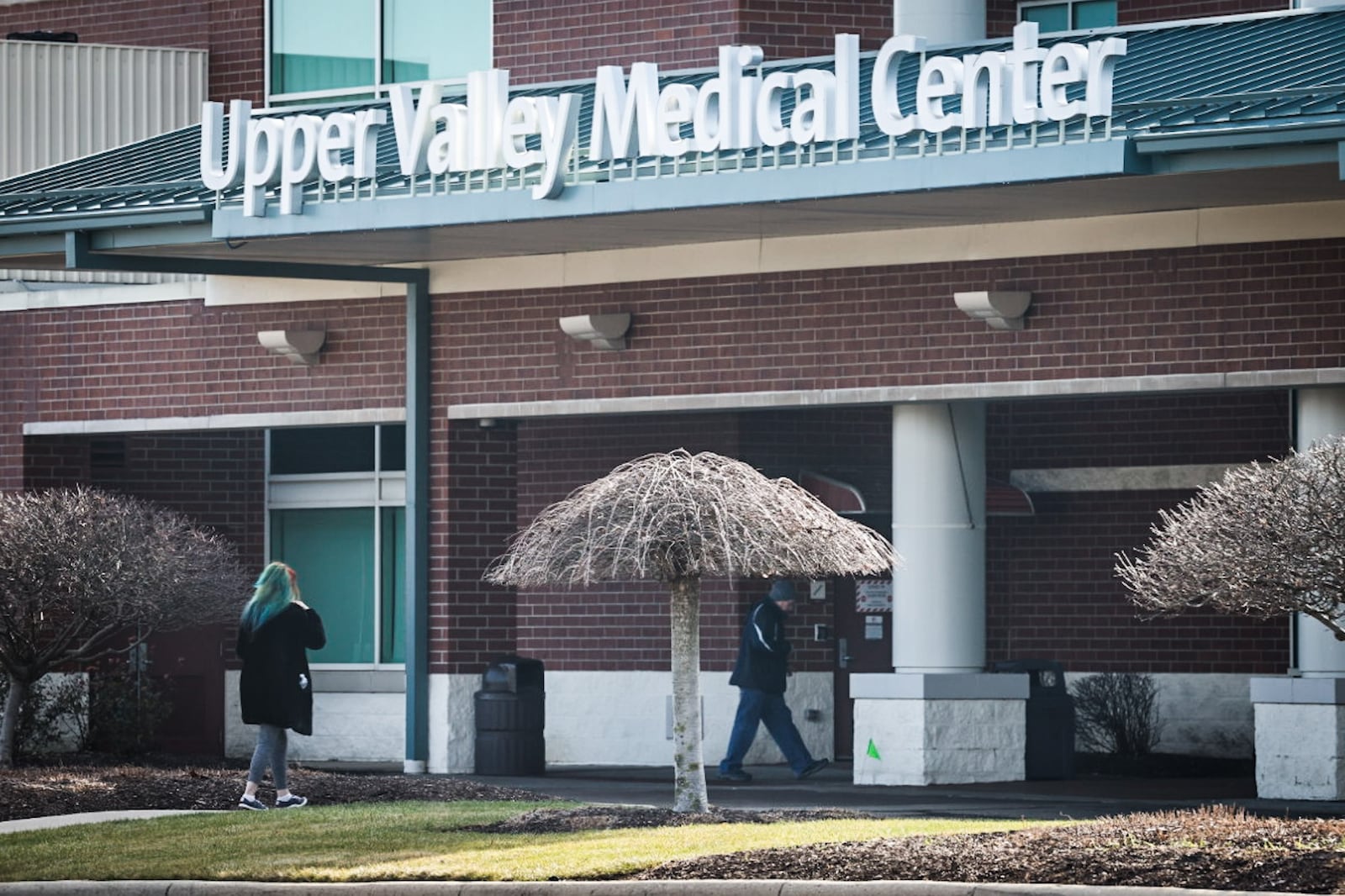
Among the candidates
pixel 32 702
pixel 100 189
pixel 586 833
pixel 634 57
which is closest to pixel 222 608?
pixel 32 702

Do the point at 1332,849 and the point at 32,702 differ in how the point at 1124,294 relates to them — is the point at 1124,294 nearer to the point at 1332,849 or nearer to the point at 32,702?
the point at 1332,849

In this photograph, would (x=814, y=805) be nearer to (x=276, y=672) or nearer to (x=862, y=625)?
(x=276, y=672)

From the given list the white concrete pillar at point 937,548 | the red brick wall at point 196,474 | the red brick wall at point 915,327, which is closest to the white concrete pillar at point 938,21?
the red brick wall at point 915,327

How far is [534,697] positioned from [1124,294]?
6522mm

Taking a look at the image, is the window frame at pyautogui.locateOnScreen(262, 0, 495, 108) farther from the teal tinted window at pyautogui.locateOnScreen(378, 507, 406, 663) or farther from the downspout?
the teal tinted window at pyautogui.locateOnScreen(378, 507, 406, 663)

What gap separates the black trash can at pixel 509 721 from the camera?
853 inches

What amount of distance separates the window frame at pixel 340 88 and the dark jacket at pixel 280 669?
23.5 ft

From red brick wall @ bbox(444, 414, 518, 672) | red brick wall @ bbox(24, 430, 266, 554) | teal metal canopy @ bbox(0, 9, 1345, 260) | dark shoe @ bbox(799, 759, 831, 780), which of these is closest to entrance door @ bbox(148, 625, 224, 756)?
red brick wall @ bbox(24, 430, 266, 554)

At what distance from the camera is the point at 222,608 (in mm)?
21375

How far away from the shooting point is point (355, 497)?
2548cm

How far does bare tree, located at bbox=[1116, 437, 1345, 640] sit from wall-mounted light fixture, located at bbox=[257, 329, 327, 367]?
35.3 feet

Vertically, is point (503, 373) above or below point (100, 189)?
below

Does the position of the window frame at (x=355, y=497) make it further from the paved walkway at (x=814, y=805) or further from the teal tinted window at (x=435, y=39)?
the teal tinted window at (x=435, y=39)

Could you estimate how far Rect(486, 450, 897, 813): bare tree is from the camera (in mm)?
14992
